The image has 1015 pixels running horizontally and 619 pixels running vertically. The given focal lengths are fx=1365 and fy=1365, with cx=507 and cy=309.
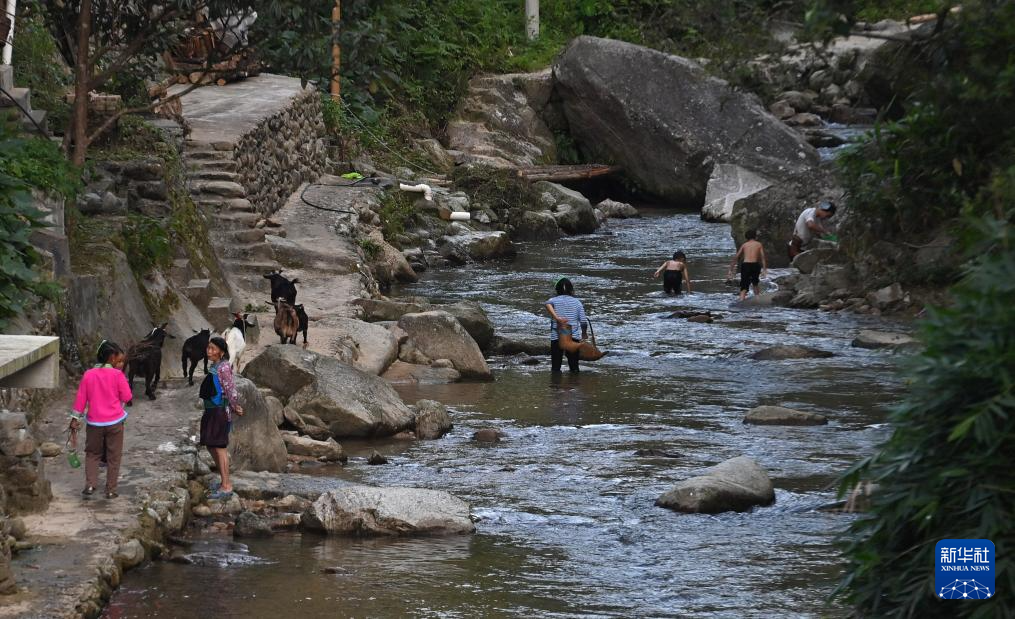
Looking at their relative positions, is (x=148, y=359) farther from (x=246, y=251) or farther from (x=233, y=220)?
(x=233, y=220)

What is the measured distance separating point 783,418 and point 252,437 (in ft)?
18.6

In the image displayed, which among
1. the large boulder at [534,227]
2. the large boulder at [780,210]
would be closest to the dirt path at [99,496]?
the large boulder at [780,210]

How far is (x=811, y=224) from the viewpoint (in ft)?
76.0

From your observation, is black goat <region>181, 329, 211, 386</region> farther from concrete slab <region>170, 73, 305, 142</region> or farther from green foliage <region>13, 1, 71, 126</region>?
concrete slab <region>170, 73, 305, 142</region>

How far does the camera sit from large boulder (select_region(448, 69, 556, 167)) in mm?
33688

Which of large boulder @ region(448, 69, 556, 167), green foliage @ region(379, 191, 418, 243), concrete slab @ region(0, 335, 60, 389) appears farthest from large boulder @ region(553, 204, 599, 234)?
concrete slab @ region(0, 335, 60, 389)

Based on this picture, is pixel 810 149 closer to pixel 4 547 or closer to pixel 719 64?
pixel 719 64

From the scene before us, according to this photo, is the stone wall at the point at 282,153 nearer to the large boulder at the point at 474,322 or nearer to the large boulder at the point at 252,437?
the large boulder at the point at 474,322

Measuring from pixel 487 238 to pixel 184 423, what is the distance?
15.6 metres

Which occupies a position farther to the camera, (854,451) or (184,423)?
(854,451)

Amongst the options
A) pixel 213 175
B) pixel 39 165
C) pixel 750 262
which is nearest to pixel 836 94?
pixel 750 262

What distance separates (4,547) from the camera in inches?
299

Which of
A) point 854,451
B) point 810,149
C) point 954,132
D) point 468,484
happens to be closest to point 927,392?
point 954,132

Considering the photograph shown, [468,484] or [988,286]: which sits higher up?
[988,286]
